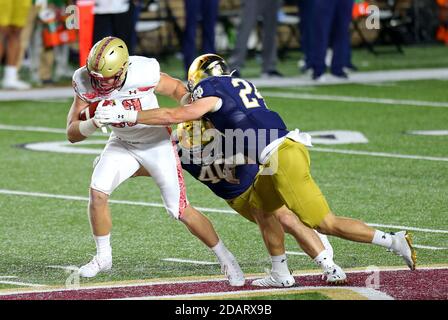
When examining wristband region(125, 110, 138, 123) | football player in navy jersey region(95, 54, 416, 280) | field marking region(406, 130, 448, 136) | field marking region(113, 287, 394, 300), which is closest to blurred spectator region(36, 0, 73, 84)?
field marking region(406, 130, 448, 136)

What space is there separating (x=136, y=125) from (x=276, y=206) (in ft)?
2.87

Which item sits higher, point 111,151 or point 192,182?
point 111,151

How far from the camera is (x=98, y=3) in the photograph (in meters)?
14.5

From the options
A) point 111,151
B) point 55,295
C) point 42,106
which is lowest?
point 42,106

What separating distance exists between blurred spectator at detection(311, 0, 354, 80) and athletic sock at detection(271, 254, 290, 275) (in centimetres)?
920

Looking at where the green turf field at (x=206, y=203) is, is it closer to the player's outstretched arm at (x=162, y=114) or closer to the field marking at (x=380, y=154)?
the field marking at (x=380, y=154)

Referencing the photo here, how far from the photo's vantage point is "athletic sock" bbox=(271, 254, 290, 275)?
6.98 metres

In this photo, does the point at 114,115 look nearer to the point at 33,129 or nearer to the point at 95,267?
the point at 95,267

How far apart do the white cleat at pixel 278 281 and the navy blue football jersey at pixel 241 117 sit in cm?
62

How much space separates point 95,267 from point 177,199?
573mm

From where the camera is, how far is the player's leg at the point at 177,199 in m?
7.13

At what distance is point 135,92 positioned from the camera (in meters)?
7.29
